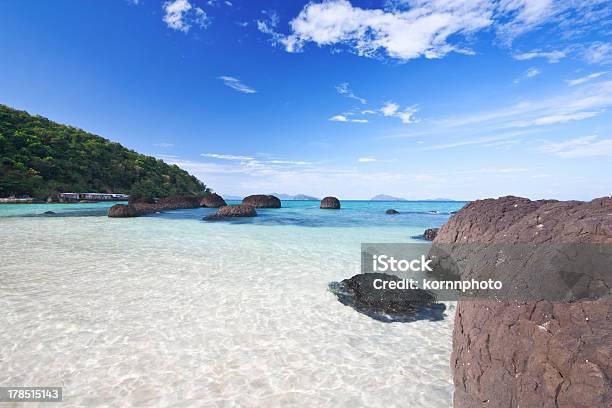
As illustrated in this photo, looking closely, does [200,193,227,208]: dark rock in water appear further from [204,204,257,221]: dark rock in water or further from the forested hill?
the forested hill

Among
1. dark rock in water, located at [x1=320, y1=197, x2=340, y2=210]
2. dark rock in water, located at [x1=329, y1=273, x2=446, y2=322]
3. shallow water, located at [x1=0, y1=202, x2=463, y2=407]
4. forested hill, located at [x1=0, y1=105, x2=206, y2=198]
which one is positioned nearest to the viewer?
shallow water, located at [x1=0, y1=202, x2=463, y2=407]

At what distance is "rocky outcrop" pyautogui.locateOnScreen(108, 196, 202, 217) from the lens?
72.2ft

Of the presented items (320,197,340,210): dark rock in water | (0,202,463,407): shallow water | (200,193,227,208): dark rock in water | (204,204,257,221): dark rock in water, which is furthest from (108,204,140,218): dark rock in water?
(320,197,340,210): dark rock in water

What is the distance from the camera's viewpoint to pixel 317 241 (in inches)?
518

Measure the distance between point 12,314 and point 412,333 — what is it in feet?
23.3

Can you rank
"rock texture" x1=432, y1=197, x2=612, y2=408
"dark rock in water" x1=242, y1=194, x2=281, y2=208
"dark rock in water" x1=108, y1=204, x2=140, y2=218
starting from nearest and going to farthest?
"rock texture" x1=432, y1=197, x2=612, y2=408 < "dark rock in water" x1=108, y1=204, x2=140, y2=218 < "dark rock in water" x1=242, y1=194, x2=281, y2=208

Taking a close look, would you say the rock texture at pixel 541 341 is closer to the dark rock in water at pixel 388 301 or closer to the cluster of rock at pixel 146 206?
the dark rock in water at pixel 388 301

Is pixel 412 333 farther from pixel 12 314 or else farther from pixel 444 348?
pixel 12 314

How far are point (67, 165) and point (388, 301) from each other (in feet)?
219

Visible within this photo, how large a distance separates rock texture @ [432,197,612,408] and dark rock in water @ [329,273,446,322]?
7.26 feet

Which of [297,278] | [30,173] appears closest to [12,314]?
[297,278]

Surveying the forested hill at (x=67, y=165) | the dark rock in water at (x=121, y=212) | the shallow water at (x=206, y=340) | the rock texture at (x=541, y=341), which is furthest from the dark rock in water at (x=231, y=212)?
the forested hill at (x=67, y=165)

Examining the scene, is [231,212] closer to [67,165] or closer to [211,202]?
[211,202]

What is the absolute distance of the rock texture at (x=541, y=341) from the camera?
178 centimetres
